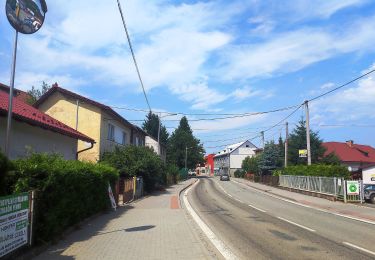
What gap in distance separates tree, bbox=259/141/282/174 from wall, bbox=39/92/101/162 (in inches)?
1574

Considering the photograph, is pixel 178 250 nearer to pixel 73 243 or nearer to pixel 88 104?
pixel 73 243

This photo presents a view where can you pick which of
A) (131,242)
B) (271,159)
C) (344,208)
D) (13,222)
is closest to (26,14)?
(13,222)

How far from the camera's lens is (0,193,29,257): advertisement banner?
7.59m

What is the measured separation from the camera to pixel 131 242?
36.7ft

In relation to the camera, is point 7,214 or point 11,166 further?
point 11,166

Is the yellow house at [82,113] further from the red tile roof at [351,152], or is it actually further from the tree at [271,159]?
the red tile roof at [351,152]

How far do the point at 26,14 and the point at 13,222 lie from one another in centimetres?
447

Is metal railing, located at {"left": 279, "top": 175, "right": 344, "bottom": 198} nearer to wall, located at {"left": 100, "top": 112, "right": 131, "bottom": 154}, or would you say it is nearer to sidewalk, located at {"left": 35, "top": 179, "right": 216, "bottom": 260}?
wall, located at {"left": 100, "top": 112, "right": 131, "bottom": 154}

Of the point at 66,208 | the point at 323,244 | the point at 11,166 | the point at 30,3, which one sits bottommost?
the point at 323,244

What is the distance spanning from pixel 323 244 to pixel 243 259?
3.23 meters

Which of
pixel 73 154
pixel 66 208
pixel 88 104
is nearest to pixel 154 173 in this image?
pixel 88 104

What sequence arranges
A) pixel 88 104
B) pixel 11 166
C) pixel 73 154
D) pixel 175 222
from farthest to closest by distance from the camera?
pixel 88 104 → pixel 73 154 → pixel 175 222 → pixel 11 166

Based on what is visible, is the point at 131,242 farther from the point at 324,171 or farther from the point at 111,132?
the point at 324,171

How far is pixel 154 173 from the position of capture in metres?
38.1
